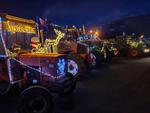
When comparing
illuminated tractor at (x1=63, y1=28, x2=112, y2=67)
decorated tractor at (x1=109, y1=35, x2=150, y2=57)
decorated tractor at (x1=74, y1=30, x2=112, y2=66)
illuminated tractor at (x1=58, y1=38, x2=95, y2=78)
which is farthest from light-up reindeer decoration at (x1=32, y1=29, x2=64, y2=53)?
decorated tractor at (x1=109, y1=35, x2=150, y2=57)

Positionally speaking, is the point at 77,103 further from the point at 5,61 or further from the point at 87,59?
the point at 87,59

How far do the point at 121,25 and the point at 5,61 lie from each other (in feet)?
340

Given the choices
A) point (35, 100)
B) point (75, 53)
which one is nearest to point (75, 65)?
→ point (75, 53)

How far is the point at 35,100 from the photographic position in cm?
842

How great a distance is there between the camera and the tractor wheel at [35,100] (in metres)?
8.27

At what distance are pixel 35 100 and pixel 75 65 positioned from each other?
24.2 feet

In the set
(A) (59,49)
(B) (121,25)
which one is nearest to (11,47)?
(A) (59,49)

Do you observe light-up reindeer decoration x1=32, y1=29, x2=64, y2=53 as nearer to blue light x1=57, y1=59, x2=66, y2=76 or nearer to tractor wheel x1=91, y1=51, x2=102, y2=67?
blue light x1=57, y1=59, x2=66, y2=76

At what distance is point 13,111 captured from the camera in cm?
915

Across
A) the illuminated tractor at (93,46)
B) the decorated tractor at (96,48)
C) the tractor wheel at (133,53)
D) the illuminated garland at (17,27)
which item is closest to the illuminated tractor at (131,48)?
the tractor wheel at (133,53)

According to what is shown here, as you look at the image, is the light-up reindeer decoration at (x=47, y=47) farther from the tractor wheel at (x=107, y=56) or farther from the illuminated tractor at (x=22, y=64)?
the tractor wheel at (x=107, y=56)

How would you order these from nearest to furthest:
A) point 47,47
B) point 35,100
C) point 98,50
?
point 35,100 → point 47,47 → point 98,50

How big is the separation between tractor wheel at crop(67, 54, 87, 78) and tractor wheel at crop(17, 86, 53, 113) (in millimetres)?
6834

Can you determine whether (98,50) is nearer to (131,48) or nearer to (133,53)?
(133,53)
